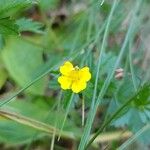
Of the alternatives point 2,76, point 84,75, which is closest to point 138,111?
point 84,75

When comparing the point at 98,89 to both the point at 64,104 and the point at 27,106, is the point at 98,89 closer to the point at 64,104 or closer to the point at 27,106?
the point at 64,104

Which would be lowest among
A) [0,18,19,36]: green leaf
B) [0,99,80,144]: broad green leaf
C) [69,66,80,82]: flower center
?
[0,99,80,144]: broad green leaf

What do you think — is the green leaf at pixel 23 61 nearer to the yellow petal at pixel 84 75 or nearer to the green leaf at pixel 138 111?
the green leaf at pixel 138 111

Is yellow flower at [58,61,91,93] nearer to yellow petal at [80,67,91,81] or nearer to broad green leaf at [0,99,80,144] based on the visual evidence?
yellow petal at [80,67,91,81]

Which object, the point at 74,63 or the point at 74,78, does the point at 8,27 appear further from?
the point at 74,63

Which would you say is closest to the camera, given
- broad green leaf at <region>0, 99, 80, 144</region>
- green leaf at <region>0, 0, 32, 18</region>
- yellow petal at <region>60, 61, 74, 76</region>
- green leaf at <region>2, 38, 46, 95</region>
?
green leaf at <region>0, 0, 32, 18</region>

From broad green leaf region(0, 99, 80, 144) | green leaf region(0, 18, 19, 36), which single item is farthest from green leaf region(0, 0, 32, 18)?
broad green leaf region(0, 99, 80, 144)
